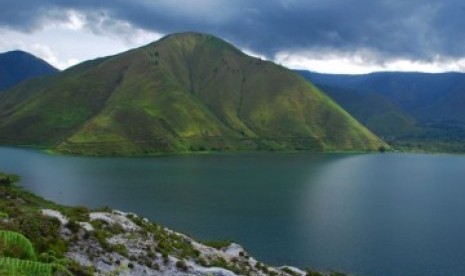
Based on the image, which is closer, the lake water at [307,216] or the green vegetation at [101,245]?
the green vegetation at [101,245]

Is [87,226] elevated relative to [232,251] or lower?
elevated

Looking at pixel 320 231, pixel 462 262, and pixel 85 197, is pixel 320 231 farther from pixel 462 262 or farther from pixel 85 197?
pixel 85 197

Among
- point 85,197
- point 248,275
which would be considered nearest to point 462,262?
point 248,275

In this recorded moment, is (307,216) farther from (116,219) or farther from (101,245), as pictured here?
(101,245)

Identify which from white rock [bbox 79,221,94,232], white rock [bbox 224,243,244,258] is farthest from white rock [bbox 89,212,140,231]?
white rock [bbox 224,243,244,258]

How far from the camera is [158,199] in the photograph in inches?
6033

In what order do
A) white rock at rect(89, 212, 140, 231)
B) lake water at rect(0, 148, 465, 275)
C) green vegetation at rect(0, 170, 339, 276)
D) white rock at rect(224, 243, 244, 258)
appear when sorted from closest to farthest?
1. green vegetation at rect(0, 170, 339, 276)
2. white rock at rect(89, 212, 140, 231)
3. white rock at rect(224, 243, 244, 258)
4. lake water at rect(0, 148, 465, 275)

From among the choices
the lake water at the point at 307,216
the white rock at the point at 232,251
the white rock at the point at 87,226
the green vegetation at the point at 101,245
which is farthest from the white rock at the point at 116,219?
the lake water at the point at 307,216

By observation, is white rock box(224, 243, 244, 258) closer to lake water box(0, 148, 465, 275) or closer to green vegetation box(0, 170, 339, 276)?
green vegetation box(0, 170, 339, 276)

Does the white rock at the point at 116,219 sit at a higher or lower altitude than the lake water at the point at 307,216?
higher

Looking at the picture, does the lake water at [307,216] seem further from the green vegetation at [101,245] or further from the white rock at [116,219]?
the white rock at [116,219]

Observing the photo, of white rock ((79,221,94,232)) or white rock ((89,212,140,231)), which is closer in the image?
white rock ((79,221,94,232))

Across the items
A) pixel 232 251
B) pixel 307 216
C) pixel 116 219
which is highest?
pixel 116 219

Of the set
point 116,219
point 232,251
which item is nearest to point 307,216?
point 232,251
